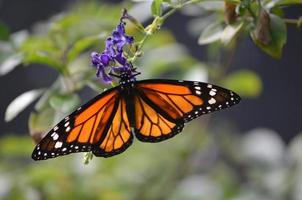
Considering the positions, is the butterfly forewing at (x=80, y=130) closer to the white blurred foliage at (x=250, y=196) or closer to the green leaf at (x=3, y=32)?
the green leaf at (x=3, y=32)

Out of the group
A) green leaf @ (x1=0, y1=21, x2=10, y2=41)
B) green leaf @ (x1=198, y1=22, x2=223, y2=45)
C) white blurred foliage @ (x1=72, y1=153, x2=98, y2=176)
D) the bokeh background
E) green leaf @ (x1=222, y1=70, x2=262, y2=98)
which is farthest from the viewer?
white blurred foliage @ (x1=72, y1=153, x2=98, y2=176)

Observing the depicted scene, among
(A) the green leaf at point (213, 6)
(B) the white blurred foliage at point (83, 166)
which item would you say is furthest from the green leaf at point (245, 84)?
(A) the green leaf at point (213, 6)

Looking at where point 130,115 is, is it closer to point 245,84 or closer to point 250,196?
point 245,84

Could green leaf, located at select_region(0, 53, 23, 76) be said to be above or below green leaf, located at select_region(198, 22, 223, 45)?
above

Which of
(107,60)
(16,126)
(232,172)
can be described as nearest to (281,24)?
(107,60)

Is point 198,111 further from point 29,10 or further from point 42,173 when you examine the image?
point 29,10

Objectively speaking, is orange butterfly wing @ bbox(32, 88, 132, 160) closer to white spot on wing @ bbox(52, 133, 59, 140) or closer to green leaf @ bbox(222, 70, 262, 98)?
white spot on wing @ bbox(52, 133, 59, 140)

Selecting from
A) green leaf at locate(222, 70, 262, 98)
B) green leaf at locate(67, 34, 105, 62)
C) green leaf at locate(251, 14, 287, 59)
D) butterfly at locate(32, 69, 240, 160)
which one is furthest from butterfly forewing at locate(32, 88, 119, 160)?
green leaf at locate(222, 70, 262, 98)
